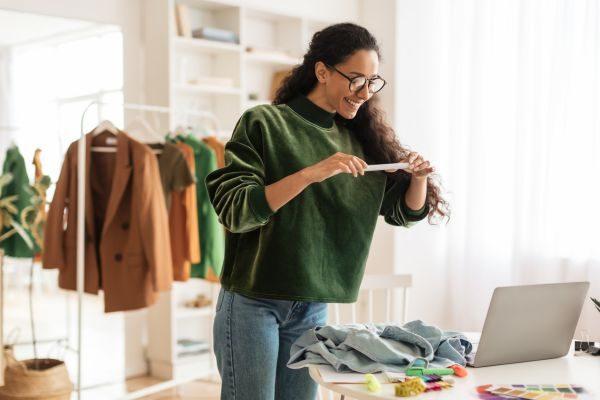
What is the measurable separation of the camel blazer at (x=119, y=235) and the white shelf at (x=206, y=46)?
0.80 m

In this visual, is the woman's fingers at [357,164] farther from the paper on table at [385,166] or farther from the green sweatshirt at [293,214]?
the green sweatshirt at [293,214]

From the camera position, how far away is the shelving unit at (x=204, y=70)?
12.6 ft

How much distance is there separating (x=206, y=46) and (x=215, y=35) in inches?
3.0

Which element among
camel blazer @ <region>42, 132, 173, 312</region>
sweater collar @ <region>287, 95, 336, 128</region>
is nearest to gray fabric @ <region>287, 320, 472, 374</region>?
sweater collar @ <region>287, 95, 336, 128</region>

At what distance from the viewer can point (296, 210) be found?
1.68 meters

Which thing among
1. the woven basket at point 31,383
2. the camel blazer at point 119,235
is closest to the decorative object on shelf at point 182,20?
the camel blazer at point 119,235

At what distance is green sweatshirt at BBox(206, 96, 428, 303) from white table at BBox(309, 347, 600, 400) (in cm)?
23

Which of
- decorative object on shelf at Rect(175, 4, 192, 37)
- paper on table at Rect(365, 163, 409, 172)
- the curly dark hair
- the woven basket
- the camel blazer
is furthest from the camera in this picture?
decorative object on shelf at Rect(175, 4, 192, 37)

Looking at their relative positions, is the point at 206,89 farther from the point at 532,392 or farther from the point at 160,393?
the point at 532,392

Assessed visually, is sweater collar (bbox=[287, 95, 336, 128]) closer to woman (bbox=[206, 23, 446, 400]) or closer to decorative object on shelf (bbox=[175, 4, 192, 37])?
woman (bbox=[206, 23, 446, 400])

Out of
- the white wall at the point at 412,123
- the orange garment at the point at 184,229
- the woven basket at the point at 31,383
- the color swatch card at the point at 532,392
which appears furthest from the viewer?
the white wall at the point at 412,123

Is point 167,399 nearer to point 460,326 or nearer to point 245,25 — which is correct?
point 460,326

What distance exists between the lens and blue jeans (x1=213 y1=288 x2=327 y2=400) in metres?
1.65

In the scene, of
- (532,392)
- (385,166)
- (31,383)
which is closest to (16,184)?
(31,383)
